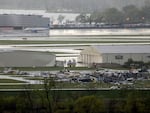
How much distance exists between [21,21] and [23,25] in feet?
1.14

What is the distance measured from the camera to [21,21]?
22.0 meters

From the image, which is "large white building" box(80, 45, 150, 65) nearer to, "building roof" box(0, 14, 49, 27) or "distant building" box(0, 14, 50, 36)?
"distant building" box(0, 14, 50, 36)

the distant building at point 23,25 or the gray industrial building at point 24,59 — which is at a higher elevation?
the distant building at point 23,25

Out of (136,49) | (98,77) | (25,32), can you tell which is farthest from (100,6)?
(98,77)

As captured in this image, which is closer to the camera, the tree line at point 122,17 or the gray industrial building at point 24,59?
the gray industrial building at point 24,59

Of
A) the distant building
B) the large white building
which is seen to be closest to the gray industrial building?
the large white building

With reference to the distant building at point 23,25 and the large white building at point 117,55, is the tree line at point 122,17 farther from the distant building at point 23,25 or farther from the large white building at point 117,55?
the large white building at point 117,55

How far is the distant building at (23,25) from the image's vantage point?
2041 cm

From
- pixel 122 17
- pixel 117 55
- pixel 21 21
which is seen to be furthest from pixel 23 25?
pixel 117 55

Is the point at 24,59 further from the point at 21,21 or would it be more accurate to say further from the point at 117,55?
the point at 21,21

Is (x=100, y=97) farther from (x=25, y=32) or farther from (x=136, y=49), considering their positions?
(x=25, y=32)

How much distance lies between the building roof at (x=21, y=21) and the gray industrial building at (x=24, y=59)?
10.3m

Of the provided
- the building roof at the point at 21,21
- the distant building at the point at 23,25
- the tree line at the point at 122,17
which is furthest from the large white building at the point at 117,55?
the tree line at the point at 122,17

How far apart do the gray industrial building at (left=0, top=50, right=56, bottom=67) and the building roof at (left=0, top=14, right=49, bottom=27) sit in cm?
1031
